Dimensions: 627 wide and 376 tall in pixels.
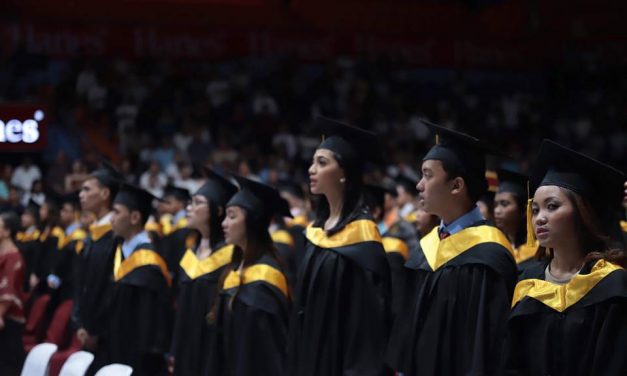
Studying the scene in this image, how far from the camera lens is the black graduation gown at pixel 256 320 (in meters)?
5.64

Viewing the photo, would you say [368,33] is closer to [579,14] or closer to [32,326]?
[579,14]

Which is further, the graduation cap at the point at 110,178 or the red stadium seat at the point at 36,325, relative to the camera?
the red stadium seat at the point at 36,325

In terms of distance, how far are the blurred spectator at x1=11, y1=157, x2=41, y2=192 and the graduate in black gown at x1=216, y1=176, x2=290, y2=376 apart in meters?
10.6

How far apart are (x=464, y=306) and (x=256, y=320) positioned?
1810 mm

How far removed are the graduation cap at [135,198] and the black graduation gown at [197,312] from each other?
3.32 feet

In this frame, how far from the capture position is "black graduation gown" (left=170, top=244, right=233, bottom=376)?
6355mm

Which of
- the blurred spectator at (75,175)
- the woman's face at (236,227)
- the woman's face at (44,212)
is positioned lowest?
the woman's face at (236,227)

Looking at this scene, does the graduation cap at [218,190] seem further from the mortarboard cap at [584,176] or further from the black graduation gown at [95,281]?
the mortarboard cap at [584,176]

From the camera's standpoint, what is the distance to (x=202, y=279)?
6.47 metres

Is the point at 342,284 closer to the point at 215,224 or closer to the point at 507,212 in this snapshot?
the point at 507,212

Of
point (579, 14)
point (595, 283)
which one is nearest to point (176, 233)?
point (595, 283)

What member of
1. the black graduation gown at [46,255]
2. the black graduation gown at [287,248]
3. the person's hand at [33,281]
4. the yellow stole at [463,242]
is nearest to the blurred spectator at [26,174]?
the person's hand at [33,281]

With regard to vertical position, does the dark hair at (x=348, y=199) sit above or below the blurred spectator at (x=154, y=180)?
below

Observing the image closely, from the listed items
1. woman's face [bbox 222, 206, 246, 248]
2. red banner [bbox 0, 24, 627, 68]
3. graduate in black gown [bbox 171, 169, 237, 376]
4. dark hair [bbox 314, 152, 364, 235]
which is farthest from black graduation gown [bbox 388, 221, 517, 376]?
red banner [bbox 0, 24, 627, 68]
